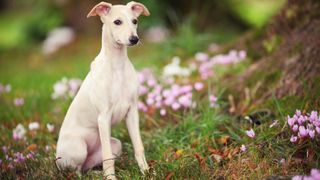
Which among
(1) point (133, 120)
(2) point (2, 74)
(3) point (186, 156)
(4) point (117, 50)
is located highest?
(2) point (2, 74)

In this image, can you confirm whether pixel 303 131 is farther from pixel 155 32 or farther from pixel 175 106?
pixel 155 32

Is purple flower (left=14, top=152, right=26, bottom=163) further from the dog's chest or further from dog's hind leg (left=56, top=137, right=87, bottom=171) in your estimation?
the dog's chest

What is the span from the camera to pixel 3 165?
4.91 metres

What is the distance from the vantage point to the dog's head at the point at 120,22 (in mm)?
4047

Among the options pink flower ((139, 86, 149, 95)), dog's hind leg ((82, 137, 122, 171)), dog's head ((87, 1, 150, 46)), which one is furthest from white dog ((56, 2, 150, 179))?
pink flower ((139, 86, 149, 95))

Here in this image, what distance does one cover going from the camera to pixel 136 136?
453cm

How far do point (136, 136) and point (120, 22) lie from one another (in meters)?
1.08

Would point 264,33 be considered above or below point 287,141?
above

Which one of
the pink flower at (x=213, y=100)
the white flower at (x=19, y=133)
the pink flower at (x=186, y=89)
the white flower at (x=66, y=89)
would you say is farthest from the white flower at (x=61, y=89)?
the pink flower at (x=213, y=100)

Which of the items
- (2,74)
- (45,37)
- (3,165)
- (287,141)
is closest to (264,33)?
(287,141)

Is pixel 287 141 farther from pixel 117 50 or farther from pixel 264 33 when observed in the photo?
pixel 264 33

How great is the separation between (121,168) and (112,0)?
728 centimetres

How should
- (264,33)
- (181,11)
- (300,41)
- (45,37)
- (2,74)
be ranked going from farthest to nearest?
(45,37), (181,11), (2,74), (264,33), (300,41)

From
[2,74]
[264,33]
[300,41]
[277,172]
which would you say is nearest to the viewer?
[277,172]
